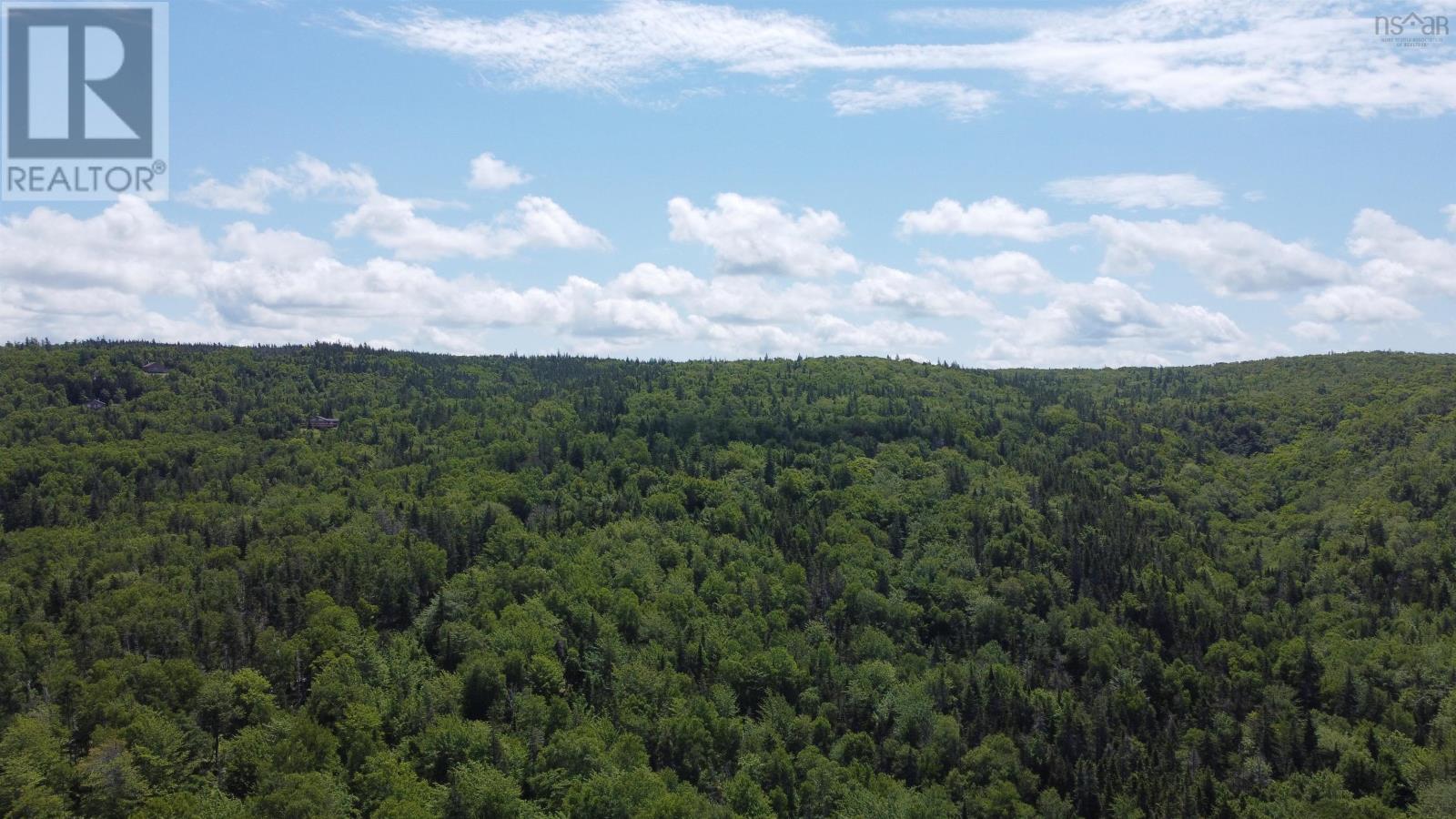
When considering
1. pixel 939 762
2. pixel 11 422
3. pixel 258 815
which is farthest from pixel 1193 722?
pixel 11 422

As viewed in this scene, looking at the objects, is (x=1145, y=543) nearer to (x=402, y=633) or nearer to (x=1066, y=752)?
(x=1066, y=752)

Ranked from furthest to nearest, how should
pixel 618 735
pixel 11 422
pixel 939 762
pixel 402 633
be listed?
pixel 11 422 → pixel 402 633 → pixel 939 762 → pixel 618 735

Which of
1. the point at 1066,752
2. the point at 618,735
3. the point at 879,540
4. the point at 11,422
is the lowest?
the point at 1066,752

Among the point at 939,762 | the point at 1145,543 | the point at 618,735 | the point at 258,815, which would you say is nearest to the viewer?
the point at 258,815

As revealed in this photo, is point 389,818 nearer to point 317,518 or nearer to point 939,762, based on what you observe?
point 939,762

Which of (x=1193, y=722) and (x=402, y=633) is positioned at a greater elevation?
(x=402, y=633)

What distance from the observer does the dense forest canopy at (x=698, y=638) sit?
89.3 m

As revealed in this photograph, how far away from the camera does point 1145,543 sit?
164m

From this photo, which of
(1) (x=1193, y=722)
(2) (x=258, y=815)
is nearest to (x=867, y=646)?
(1) (x=1193, y=722)

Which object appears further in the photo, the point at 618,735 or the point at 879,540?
the point at 879,540

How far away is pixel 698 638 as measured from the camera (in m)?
124

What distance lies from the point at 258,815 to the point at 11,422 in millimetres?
160321

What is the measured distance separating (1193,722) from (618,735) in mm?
76376

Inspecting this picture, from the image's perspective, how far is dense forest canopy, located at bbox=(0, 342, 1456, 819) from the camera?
89.3m
